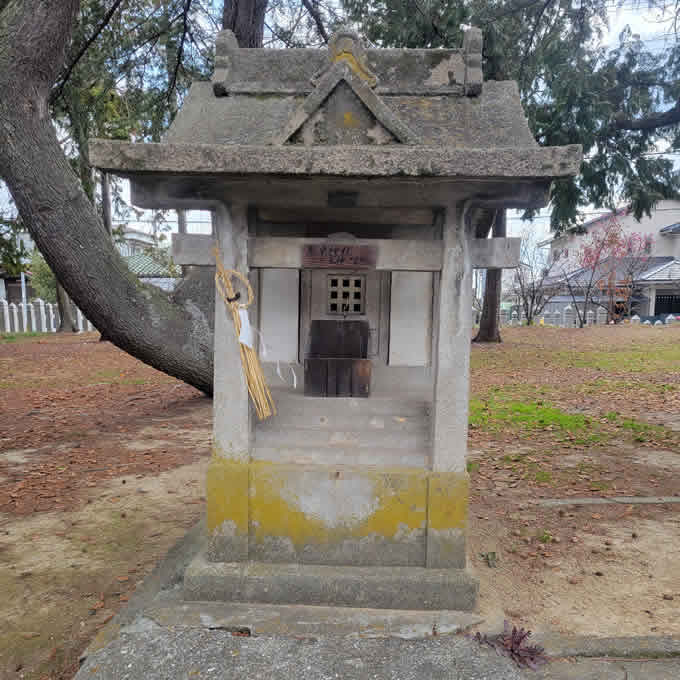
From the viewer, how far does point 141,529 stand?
171 inches

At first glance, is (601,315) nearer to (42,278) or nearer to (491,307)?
(491,307)

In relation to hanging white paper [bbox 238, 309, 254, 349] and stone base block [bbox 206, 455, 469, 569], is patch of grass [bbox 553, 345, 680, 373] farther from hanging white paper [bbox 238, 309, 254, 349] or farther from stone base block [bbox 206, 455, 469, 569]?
hanging white paper [bbox 238, 309, 254, 349]

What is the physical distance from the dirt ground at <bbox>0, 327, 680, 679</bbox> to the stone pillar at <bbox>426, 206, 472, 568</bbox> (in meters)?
0.47

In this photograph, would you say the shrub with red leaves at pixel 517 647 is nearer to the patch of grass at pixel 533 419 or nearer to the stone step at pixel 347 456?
the stone step at pixel 347 456

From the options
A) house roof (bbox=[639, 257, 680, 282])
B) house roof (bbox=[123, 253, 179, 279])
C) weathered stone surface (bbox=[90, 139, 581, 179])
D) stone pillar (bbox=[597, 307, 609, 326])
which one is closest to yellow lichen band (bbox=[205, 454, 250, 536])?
weathered stone surface (bbox=[90, 139, 581, 179])

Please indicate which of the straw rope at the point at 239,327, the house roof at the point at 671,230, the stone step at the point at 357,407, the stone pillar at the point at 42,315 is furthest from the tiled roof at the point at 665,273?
the stone pillar at the point at 42,315

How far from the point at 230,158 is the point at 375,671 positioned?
2.58m

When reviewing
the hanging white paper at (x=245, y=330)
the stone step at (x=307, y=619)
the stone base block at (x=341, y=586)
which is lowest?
the stone step at (x=307, y=619)

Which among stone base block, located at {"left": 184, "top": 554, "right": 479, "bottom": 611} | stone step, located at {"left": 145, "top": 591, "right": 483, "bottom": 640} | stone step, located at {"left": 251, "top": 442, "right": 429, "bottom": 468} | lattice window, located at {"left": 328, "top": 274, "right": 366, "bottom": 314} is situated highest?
lattice window, located at {"left": 328, "top": 274, "right": 366, "bottom": 314}

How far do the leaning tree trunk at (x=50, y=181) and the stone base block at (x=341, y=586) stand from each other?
13.2 feet

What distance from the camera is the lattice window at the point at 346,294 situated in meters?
3.81

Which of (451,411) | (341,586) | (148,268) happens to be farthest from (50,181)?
(148,268)

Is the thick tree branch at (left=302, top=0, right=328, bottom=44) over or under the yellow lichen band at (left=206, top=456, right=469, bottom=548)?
over

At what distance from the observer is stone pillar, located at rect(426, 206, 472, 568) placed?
9.73 feet
